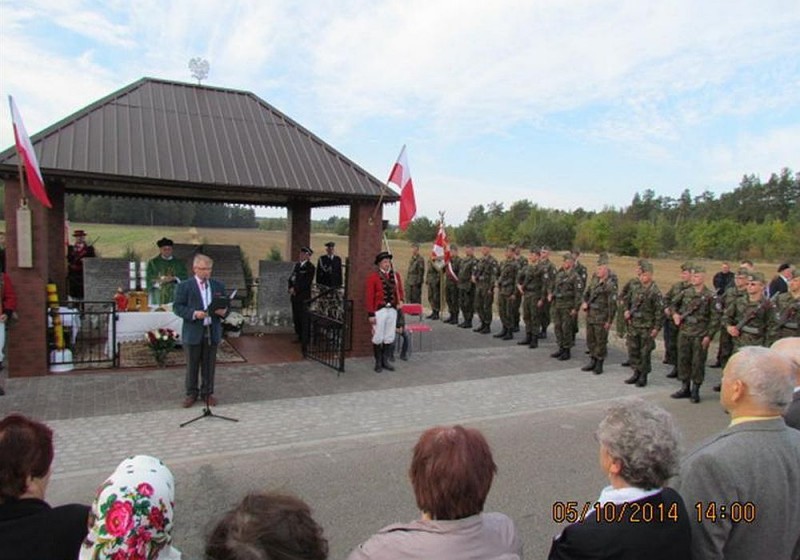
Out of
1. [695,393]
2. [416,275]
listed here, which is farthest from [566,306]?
[416,275]

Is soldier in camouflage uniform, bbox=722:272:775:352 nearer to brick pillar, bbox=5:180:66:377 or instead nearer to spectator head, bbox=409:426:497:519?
spectator head, bbox=409:426:497:519

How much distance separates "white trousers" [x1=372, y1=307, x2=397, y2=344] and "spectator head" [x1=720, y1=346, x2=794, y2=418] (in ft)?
24.3

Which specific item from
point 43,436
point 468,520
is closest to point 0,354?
point 43,436

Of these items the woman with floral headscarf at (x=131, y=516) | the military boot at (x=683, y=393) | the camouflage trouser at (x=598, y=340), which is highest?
the woman with floral headscarf at (x=131, y=516)

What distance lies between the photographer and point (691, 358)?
29.6 ft

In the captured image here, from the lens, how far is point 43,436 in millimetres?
2373

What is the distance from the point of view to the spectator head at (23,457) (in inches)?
86.7

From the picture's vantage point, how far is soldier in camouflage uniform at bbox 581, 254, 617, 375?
10.1 meters

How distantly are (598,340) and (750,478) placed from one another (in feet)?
26.9

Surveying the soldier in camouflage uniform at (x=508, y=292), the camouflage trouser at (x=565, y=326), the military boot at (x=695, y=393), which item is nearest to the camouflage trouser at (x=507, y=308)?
A: the soldier in camouflage uniform at (x=508, y=292)

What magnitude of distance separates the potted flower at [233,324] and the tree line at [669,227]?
36.0 metres

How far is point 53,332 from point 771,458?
955cm

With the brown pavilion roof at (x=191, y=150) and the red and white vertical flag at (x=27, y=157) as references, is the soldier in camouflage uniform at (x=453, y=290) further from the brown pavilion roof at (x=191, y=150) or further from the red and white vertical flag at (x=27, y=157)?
the red and white vertical flag at (x=27, y=157)

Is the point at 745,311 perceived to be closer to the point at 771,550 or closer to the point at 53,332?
the point at 771,550
